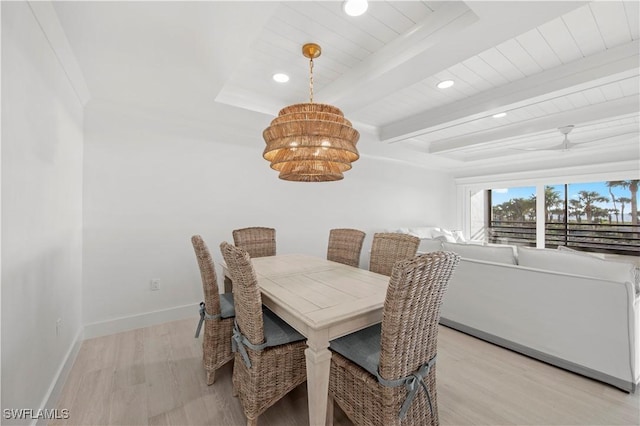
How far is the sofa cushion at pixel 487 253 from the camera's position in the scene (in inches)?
100

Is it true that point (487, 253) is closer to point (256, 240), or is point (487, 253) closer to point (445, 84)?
point (445, 84)

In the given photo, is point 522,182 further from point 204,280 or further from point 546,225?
point 204,280

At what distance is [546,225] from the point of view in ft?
18.1

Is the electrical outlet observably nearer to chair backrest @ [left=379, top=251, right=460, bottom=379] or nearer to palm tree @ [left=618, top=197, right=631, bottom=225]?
chair backrest @ [left=379, top=251, right=460, bottom=379]

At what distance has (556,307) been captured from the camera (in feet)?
7.22

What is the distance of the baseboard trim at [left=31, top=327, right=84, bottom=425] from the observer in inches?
62.8

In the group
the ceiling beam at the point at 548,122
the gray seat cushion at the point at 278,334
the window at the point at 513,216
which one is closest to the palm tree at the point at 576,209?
the window at the point at 513,216

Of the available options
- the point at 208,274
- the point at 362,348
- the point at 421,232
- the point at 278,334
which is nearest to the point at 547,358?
the point at 362,348

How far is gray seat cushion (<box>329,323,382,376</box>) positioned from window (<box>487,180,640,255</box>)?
5.72 m

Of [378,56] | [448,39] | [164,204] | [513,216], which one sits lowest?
[513,216]

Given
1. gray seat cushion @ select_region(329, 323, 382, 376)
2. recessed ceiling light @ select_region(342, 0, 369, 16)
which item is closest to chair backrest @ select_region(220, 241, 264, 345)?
gray seat cushion @ select_region(329, 323, 382, 376)

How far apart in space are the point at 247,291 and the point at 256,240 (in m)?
1.59

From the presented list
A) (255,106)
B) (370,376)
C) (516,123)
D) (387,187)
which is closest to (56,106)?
(255,106)

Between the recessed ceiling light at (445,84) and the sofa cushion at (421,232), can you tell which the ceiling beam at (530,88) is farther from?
the sofa cushion at (421,232)
